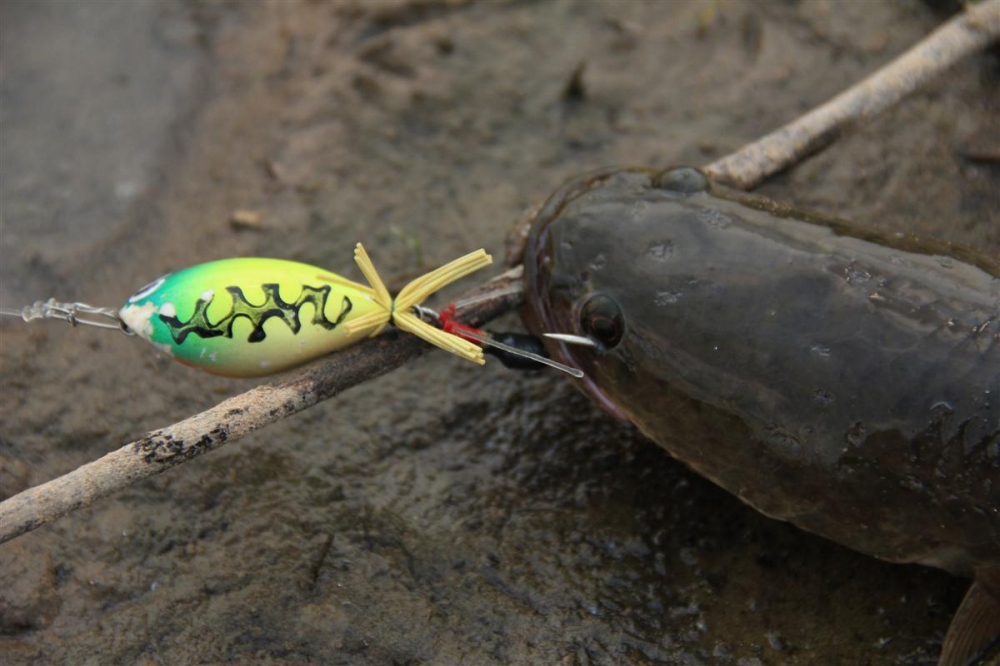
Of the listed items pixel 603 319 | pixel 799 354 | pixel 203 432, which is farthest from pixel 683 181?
pixel 203 432

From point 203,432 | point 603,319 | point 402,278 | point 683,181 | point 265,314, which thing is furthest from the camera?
point 402,278

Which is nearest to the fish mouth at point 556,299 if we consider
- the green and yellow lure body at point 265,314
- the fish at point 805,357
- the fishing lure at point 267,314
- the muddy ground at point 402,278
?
the fish at point 805,357

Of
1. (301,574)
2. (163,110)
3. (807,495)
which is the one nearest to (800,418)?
(807,495)

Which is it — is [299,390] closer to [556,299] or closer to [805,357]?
[556,299]

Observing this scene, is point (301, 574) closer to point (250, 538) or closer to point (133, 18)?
point (250, 538)

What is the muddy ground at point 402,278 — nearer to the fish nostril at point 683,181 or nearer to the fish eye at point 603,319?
the fish eye at point 603,319
